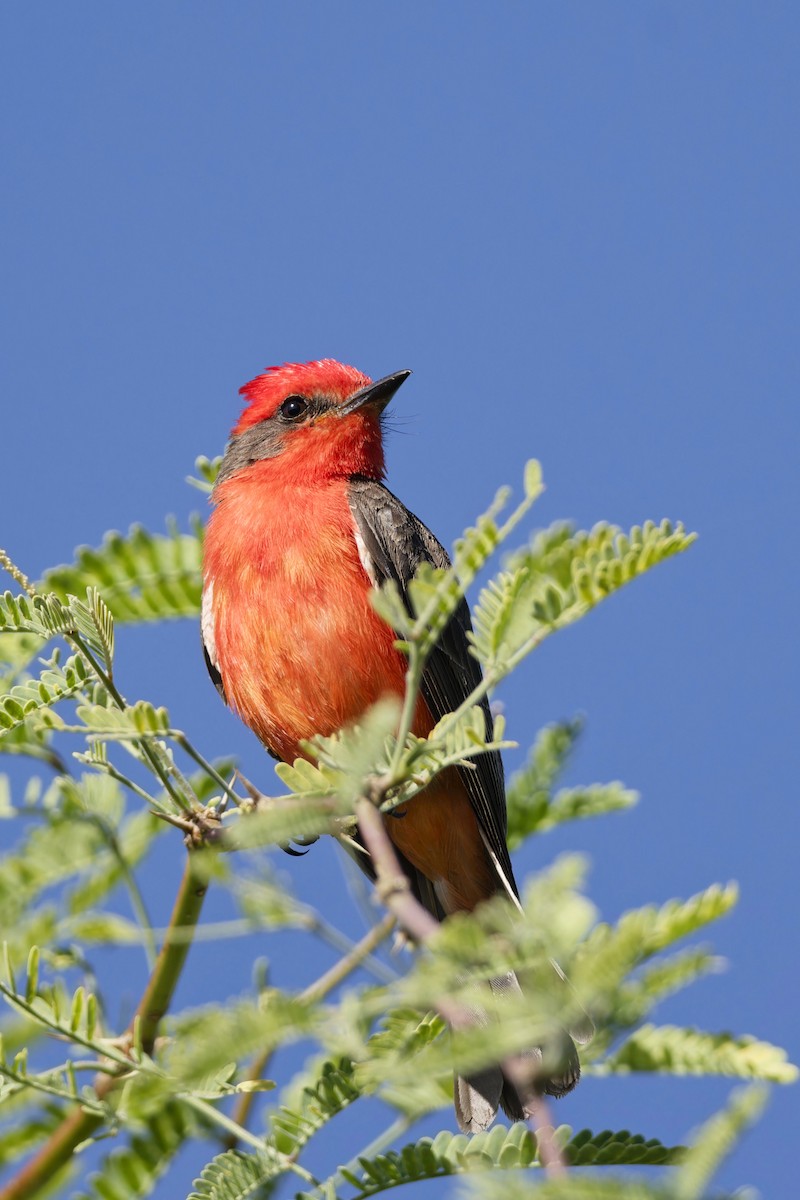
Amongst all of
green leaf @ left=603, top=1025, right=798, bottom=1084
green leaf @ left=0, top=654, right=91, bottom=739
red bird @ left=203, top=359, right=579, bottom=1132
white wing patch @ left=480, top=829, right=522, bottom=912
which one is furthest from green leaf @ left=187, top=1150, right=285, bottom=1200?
white wing patch @ left=480, top=829, right=522, bottom=912

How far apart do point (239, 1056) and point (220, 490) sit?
4.15 meters

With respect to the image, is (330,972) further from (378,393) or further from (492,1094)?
(378,393)

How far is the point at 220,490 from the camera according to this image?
18.7ft

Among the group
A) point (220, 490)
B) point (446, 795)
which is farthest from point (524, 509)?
point (220, 490)

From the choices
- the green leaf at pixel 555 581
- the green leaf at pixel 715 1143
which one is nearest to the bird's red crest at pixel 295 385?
the green leaf at pixel 555 581

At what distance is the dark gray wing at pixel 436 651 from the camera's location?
483 centimetres

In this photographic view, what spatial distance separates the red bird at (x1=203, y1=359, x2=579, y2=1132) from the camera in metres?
4.63

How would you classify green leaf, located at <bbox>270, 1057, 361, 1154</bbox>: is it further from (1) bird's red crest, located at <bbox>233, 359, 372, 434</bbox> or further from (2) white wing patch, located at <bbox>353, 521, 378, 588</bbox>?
(1) bird's red crest, located at <bbox>233, 359, 372, 434</bbox>

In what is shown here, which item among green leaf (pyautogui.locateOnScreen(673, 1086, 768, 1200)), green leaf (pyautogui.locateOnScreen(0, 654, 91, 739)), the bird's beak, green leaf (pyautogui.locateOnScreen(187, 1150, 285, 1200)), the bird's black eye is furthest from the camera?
the bird's black eye

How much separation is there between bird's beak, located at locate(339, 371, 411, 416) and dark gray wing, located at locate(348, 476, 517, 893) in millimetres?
493

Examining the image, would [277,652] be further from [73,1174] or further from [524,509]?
[524,509]

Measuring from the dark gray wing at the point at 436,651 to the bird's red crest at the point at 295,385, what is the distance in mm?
767

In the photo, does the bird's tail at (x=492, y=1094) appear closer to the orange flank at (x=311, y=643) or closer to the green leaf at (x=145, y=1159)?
the orange flank at (x=311, y=643)

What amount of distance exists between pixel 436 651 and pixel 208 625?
88 centimetres
